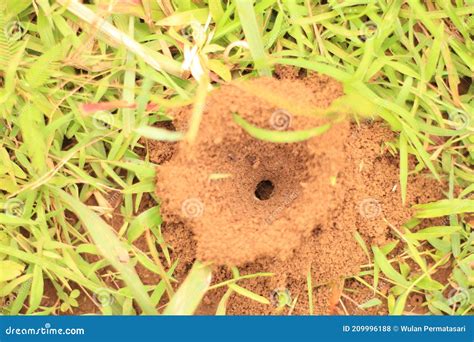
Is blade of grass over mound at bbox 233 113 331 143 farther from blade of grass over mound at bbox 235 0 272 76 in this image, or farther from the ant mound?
blade of grass over mound at bbox 235 0 272 76

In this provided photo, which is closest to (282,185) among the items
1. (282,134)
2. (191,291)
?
(282,134)

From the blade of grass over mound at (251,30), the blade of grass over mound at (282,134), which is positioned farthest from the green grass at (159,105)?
the blade of grass over mound at (282,134)

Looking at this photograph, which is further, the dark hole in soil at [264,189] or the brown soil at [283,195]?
the dark hole in soil at [264,189]

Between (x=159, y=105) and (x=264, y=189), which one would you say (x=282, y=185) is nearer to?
(x=264, y=189)

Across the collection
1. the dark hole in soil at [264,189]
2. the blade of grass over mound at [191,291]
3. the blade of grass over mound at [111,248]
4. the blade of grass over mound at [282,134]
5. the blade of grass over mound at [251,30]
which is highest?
the blade of grass over mound at [251,30]

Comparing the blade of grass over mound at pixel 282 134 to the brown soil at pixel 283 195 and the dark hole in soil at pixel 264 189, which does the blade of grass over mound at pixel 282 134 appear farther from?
the dark hole in soil at pixel 264 189
